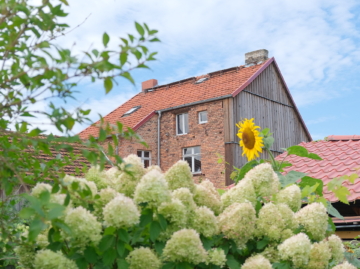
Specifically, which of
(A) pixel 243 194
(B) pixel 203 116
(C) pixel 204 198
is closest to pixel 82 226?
(C) pixel 204 198

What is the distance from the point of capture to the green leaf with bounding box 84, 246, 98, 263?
2.14 metres

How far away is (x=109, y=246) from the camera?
207 cm

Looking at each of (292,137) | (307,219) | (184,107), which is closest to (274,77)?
(292,137)

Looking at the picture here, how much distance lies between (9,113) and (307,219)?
6.12 ft

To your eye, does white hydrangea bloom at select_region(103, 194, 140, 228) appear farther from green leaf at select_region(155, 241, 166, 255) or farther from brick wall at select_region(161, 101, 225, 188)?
brick wall at select_region(161, 101, 225, 188)

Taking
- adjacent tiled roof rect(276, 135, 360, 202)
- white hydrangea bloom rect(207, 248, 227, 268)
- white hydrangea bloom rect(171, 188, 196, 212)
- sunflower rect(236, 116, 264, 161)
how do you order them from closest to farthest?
white hydrangea bloom rect(207, 248, 227, 268)
white hydrangea bloom rect(171, 188, 196, 212)
sunflower rect(236, 116, 264, 161)
adjacent tiled roof rect(276, 135, 360, 202)

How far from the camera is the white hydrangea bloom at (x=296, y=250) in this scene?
8.07 ft

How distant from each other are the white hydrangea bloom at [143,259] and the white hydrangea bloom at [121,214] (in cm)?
21

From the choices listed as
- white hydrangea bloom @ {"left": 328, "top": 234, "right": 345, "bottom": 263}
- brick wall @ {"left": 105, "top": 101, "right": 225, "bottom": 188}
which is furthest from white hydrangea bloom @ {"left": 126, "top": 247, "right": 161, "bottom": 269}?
brick wall @ {"left": 105, "top": 101, "right": 225, "bottom": 188}

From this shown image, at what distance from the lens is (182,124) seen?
22812 mm

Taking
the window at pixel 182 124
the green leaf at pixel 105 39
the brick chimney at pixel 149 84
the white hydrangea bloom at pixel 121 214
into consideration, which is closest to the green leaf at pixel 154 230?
the white hydrangea bloom at pixel 121 214

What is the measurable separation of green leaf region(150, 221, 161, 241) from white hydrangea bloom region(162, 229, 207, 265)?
84 mm

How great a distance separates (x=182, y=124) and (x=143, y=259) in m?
20.7

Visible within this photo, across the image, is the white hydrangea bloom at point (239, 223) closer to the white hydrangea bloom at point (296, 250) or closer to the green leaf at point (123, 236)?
the white hydrangea bloom at point (296, 250)
